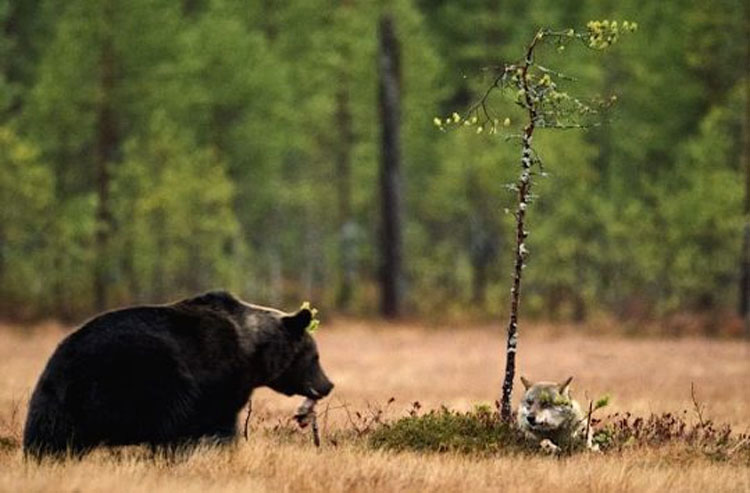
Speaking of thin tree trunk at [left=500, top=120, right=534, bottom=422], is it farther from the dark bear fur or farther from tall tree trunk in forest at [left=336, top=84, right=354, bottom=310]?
tall tree trunk in forest at [left=336, top=84, right=354, bottom=310]

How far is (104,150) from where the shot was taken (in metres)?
34.8

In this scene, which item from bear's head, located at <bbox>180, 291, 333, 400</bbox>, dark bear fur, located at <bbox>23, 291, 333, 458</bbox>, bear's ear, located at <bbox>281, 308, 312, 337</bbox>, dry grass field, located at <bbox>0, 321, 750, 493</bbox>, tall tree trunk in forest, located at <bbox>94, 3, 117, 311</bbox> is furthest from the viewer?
tall tree trunk in forest, located at <bbox>94, 3, 117, 311</bbox>

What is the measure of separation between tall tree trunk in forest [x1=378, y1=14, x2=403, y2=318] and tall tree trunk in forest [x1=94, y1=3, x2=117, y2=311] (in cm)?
784

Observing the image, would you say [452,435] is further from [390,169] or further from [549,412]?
[390,169]

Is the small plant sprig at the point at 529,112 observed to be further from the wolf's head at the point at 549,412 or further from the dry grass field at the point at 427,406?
the dry grass field at the point at 427,406

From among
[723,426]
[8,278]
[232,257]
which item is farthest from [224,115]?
[723,426]

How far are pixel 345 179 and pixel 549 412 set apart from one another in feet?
98.9

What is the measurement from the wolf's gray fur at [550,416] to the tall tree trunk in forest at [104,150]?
24.2m

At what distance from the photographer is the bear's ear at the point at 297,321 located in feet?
37.4

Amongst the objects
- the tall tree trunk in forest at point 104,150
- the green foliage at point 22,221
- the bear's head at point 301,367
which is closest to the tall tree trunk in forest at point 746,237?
the tall tree trunk in forest at point 104,150

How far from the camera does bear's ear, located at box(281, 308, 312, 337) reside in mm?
11414

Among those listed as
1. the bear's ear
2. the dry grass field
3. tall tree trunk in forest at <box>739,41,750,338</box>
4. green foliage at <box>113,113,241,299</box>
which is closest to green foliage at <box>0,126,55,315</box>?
green foliage at <box>113,113,241,299</box>

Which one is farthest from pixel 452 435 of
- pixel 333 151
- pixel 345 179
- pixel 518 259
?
pixel 333 151

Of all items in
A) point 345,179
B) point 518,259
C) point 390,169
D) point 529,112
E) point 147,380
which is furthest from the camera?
point 345,179
